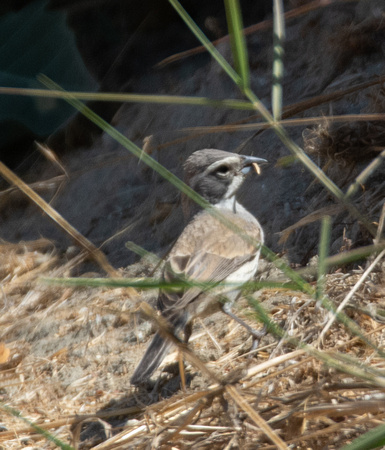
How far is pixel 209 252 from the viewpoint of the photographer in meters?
4.37

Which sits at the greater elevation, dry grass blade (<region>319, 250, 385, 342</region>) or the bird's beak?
the bird's beak


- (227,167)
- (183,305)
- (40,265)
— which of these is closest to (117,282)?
(183,305)

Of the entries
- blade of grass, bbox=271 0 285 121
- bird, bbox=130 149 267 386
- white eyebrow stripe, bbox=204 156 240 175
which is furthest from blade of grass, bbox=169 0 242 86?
white eyebrow stripe, bbox=204 156 240 175

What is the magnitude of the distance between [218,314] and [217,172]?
1071 millimetres

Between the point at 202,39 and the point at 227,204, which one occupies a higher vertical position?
the point at 202,39

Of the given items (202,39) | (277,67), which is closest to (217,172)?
(277,67)

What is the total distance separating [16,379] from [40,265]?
1889 mm

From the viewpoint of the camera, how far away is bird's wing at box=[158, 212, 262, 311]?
4211 mm

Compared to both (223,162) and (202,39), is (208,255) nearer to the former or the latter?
(223,162)

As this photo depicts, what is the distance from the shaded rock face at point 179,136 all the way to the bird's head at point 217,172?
15.2 inches

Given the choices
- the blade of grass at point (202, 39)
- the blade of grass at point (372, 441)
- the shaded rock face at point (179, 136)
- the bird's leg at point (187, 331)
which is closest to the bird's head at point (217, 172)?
the shaded rock face at point (179, 136)

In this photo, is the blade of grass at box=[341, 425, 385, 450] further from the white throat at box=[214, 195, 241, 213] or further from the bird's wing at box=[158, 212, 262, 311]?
the white throat at box=[214, 195, 241, 213]

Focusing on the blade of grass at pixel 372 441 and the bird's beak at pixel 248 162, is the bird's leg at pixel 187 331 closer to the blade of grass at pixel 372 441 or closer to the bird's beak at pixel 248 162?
the bird's beak at pixel 248 162

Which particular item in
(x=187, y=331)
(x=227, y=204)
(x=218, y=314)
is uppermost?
(x=227, y=204)
